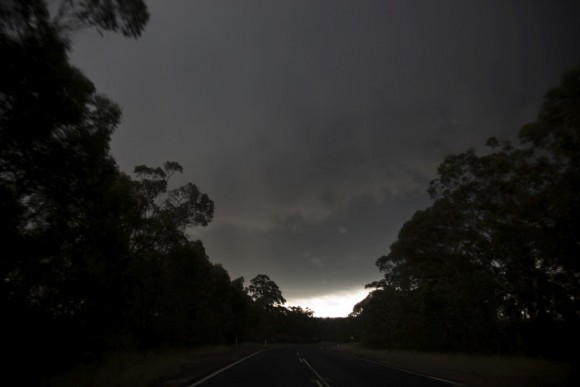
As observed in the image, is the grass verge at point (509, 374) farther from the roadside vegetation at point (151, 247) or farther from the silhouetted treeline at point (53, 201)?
the silhouetted treeline at point (53, 201)

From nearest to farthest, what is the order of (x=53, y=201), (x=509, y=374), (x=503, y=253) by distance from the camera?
(x=53, y=201)
(x=509, y=374)
(x=503, y=253)

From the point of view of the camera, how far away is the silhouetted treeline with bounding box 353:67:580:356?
14.8 meters

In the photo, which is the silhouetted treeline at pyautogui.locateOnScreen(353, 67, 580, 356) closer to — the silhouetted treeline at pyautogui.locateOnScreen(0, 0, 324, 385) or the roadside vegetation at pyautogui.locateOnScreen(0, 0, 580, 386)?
the roadside vegetation at pyautogui.locateOnScreen(0, 0, 580, 386)

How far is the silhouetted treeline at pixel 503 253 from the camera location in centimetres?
1483

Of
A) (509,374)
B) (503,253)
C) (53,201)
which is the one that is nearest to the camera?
(53,201)

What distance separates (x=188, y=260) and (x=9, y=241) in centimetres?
1949

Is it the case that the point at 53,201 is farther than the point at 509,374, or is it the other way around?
the point at 509,374

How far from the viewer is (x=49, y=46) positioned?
7715 millimetres

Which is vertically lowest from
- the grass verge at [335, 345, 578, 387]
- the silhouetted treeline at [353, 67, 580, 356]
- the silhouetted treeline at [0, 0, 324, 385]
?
A: the grass verge at [335, 345, 578, 387]

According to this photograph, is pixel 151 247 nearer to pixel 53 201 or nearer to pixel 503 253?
pixel 53 201

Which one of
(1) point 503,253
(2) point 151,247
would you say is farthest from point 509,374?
(2) point 151,247

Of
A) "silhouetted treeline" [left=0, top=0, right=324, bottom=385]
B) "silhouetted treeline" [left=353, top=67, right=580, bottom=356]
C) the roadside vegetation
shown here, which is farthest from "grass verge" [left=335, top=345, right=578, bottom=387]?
"silhouetted treeline" [left=0, top=0, right=324, bottom=385]

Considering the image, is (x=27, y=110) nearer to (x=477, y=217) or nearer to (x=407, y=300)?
(x=477, y=217)

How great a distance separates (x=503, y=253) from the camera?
2366cm
